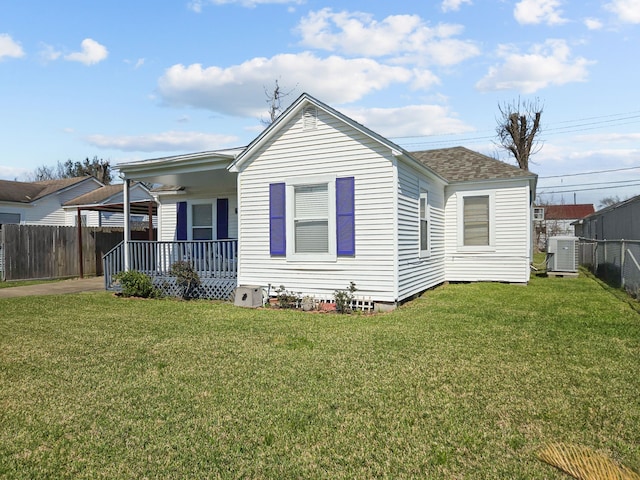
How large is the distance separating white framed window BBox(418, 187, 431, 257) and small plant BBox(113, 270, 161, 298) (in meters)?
6.77

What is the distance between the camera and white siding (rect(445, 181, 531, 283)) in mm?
13000

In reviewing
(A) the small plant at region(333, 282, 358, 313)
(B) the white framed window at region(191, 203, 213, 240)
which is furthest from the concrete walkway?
(A) the small plant at region(333, 282, 358, 313)

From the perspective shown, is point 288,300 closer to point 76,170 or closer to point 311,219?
point 311,219

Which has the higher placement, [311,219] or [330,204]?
[330,204]

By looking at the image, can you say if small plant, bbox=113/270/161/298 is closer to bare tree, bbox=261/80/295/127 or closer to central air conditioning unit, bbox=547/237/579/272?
central air conditioning unit, bbox=547/237/579/272

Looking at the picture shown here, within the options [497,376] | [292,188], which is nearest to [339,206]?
[292,188]

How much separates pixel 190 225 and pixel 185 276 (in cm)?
349

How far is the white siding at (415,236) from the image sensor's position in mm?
9625

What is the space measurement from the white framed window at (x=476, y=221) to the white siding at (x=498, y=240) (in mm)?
57

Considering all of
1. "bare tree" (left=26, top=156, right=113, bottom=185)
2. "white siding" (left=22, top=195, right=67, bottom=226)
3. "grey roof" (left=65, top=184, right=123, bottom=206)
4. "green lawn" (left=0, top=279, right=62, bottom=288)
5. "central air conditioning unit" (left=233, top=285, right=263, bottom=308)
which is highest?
"bare tree" (left=26, top=156, right=113, bottom=185)

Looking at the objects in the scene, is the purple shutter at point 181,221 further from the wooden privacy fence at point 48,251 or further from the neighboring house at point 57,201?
the neighboring house at point 57,201

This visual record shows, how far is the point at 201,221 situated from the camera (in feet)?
46.8

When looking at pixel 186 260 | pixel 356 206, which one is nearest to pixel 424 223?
pixel 356 206

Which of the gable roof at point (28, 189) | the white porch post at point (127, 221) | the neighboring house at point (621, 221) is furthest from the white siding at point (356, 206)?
the gable roof at point (28, 189)
